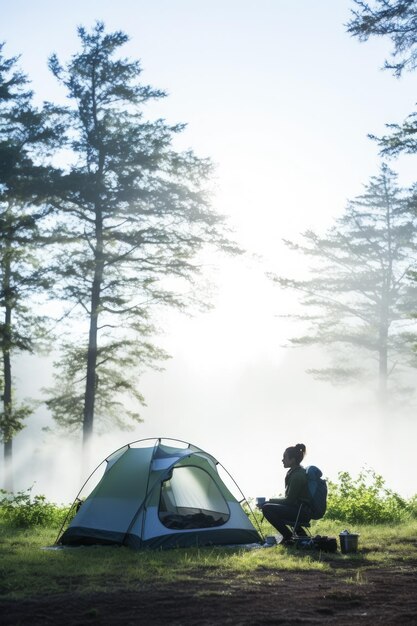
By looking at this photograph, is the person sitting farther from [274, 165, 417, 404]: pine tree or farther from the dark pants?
[274, 165, 417, 404]: pine tree

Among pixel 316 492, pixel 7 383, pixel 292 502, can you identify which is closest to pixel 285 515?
pixel 292 502

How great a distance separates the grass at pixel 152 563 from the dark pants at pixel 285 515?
0.55m

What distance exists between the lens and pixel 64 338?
71.7 ft

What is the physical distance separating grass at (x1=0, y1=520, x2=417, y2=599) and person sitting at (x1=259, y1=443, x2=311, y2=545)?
0.56m

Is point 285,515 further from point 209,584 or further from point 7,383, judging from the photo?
point 7,383

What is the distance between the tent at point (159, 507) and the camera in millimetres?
10070

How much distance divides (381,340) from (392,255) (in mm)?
3636

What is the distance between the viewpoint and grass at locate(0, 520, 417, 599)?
7375mm

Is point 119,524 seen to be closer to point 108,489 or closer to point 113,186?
point 108,489

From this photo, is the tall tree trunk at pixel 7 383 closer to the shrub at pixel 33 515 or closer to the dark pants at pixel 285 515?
the shrub at pixel 33 515

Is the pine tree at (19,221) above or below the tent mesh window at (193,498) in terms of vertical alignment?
above

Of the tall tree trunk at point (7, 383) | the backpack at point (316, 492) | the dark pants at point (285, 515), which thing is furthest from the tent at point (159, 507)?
the tall tree trunk at point (7, 383)

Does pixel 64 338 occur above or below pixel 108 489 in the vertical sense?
above

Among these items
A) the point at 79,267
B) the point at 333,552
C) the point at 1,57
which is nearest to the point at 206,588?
the point at 333,552
